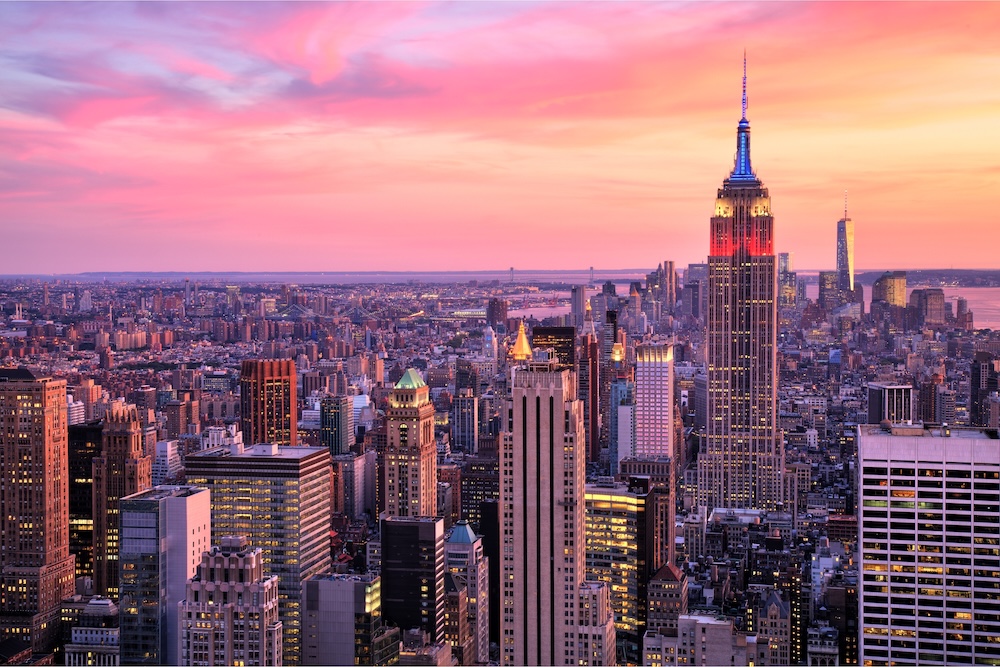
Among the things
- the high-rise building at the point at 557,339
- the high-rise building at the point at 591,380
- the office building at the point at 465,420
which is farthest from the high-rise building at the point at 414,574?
the high-rise building at the point at 557,339

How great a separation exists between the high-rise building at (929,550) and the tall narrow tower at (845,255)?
16992mm

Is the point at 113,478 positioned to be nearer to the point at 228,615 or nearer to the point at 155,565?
the point at 155,565

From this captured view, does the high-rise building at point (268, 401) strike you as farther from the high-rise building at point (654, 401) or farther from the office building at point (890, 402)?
the office building at point (890, 402)

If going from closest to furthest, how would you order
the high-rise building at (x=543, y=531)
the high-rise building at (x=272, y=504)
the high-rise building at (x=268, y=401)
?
the high-rise building at (x=543, y=531) < the high-rise building at (x=272, y=504) < the high-rise building at (x=268, y=401)

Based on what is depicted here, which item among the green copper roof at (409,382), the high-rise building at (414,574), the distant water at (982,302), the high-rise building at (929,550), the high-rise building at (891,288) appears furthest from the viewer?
the high-rise building at (891,288)

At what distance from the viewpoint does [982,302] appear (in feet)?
77.8

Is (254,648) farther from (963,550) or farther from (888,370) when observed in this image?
(888,370)

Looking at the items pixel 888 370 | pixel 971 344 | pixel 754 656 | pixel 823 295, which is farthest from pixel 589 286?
pixel 754 656

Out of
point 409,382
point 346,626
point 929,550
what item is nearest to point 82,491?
point 409,382

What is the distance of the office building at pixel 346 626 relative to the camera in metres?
19.7

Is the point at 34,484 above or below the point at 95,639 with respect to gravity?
above

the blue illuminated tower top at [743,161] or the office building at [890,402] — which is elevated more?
the blue illuminated tower top at [743,161]

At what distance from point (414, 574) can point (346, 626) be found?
2.13 m

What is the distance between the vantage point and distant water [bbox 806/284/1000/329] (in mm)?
22784
